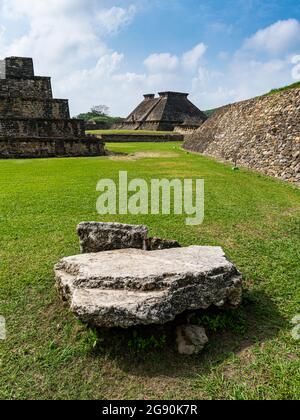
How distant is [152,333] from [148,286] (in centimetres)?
44

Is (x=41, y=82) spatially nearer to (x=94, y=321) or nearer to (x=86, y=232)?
(x=86, y=232)

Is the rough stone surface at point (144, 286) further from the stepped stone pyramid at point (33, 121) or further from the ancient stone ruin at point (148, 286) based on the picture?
the stepped stone pyramid at point (33, 121)

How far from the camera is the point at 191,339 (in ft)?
10.5

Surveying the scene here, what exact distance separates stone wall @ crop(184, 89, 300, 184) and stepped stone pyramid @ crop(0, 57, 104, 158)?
646cm

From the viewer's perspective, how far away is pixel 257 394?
2.71 metres

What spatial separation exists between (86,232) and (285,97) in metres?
12.3

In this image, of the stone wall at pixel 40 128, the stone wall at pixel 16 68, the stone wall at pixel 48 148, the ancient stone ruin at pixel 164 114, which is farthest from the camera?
the ancient stone ruin at pixel 164 114

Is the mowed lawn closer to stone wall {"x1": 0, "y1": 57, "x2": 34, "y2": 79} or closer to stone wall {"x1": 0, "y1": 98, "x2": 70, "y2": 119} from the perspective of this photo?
stone wall {"x1": 0, "y1": 98, "x2": 70, "y2": 119}

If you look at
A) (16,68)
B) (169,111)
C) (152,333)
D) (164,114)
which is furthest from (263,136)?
(169,111)

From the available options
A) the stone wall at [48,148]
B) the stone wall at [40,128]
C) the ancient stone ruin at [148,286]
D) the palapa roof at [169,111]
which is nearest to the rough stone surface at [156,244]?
the ancient stone ruin at [148,286]

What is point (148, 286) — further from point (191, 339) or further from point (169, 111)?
point (169, 111)

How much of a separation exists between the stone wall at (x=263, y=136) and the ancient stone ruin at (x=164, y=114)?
19.9 meters

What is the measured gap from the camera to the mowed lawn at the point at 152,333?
2.86 m

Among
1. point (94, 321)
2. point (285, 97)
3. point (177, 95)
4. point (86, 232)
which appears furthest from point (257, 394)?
point (177, 95)
